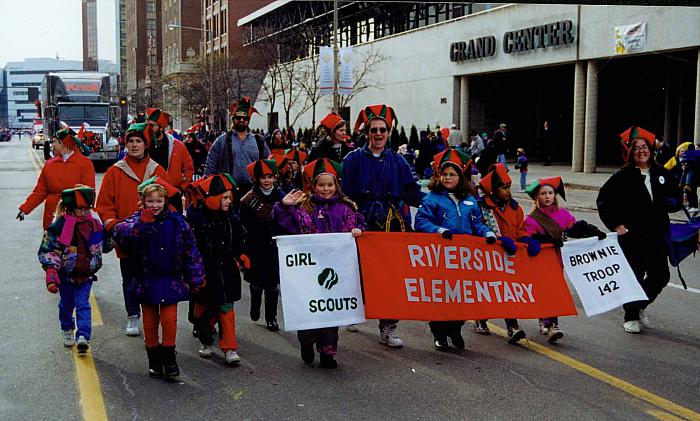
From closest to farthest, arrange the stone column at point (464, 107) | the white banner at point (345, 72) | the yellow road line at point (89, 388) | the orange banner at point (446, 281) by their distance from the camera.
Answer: the yellow road line at point (89, 388) < the orange banner at point (446, 281) < the white banner at point (345, 72) < the stone column at point (464, 107)

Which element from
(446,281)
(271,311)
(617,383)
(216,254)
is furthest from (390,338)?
(617,383)

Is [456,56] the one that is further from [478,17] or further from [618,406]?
[618,406]

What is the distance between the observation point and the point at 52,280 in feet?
20.7

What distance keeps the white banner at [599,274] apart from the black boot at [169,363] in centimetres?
327

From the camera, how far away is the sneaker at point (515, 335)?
6902mm

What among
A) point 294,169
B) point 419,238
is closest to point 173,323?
point 419,238

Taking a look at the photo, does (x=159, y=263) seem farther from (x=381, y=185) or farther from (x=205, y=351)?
(x=381, y=185)

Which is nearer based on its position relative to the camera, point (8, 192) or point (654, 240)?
point (654, 240)

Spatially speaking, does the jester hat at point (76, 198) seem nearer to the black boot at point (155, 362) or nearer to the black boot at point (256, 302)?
the black boot at point (155, 362)

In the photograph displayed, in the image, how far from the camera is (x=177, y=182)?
8570mm

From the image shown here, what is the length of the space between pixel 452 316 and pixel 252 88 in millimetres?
59673

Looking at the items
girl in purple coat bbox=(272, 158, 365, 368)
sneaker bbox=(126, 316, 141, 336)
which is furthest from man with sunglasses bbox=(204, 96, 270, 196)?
girl in purple coat bbox=(272, 158, 365, 368)

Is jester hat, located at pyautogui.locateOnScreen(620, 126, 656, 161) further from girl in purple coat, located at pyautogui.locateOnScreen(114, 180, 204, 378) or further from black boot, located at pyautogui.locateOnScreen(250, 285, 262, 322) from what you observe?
girl in purple coat, located at pyautogui.locateOnScreen(114, 180, 204, 378)

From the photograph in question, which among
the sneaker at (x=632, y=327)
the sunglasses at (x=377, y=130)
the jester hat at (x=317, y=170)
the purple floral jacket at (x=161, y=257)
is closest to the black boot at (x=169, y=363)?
the purple floral jacket at (x=161, y=257)
